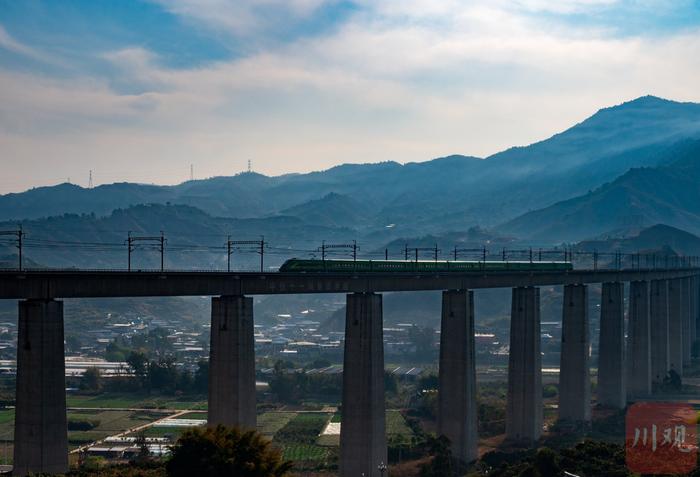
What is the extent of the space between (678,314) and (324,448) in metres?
77.1

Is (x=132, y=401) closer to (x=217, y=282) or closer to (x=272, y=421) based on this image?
(x=272, y=421)

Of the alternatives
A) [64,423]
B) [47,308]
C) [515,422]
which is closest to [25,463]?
[64,423]

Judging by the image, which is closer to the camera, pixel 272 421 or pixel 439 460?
pixel 439 460

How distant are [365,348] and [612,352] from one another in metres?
57.0

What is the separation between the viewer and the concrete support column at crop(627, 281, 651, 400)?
13662cm

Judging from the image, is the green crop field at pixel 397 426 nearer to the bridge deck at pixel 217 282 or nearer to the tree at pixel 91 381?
the bridge deck at pixel 217 282

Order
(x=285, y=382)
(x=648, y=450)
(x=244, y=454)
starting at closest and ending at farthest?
(x=244, y=454) → (x=648, y=450) → (x=285, y=382)

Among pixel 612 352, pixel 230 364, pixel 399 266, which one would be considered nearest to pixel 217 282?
pixel 230 364

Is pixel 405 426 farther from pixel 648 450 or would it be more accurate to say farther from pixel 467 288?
pixel 648 450

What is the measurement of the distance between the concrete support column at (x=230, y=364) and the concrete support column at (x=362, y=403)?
9.57m

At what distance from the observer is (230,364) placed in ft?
223

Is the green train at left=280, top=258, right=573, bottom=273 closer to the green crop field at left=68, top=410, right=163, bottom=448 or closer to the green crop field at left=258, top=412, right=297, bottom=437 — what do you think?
the green crop field at left=258, top=412, right=297, bottom=437

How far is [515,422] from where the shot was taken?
101 meters

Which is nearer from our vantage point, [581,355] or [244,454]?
[244,454]
